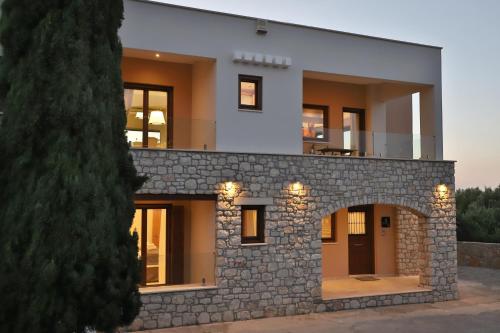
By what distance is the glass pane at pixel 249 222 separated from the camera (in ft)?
38.7

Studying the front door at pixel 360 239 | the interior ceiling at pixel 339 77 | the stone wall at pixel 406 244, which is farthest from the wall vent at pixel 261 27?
the stone wall at pixel 406 244

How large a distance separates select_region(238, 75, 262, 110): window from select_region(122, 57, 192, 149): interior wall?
55.0 inches

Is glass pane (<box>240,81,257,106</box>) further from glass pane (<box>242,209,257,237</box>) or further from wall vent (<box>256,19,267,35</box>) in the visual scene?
glass pane (<box>242,209,257,237</box>)

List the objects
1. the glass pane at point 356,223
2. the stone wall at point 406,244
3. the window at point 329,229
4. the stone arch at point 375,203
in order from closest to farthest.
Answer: the stone arch at point 375,203 → the window at point 329,229 → the stone wall at point 406,244 → the glass pane at point 356,223

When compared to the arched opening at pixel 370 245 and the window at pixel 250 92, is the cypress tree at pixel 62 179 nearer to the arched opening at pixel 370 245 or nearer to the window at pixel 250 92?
the window at pixel 250 92

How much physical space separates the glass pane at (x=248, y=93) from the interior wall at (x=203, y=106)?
722 mm

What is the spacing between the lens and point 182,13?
11.6m

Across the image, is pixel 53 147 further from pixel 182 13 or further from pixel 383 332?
pixel 383 332

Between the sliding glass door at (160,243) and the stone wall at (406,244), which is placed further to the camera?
the stone wall at (406,244)

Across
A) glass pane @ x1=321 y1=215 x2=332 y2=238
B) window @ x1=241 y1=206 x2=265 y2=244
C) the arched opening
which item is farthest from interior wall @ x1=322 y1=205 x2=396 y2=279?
window @ x1=241 y1=206 x2=265 y2=244

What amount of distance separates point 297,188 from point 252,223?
1310mm

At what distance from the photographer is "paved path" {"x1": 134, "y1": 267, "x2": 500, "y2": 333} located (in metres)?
10.5

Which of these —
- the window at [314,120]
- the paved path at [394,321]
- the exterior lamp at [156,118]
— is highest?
the window at [314,120]

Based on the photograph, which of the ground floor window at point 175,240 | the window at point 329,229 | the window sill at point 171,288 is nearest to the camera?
the window sill at point 171,288
